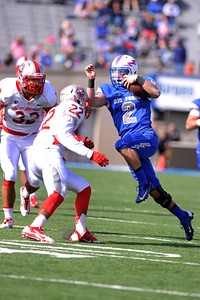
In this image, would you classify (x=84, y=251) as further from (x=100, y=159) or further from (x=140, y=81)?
(x=140, y=81)

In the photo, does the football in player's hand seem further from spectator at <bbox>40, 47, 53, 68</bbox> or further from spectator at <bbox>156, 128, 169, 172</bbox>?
spectator at <bbox>40, 47, 53, 68</bbox>

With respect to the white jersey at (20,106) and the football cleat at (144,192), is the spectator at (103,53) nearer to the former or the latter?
the white jersey at (20,106)

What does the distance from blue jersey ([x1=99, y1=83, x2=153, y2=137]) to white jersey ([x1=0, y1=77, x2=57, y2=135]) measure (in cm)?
66

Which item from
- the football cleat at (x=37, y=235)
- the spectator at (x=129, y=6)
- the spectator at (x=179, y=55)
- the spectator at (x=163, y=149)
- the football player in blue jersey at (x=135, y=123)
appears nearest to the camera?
the football cleat at (x=37, y=235)

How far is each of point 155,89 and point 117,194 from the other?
6.91 metres

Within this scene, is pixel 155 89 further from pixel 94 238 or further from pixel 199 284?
pixel 199 284

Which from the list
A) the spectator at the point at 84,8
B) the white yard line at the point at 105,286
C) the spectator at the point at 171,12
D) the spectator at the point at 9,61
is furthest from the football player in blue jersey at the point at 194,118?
the spectator at the point at 84,8

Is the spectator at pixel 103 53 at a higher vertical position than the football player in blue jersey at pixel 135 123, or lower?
lower

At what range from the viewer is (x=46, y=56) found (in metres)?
26.3

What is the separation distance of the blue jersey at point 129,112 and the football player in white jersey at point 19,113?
0.68m

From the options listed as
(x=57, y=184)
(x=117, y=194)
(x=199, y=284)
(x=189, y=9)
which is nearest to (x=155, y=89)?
(x=57, y=184)

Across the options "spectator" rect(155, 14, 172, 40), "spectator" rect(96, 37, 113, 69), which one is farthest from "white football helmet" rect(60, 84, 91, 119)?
"spectator" rect(155, 14, 172, 40)

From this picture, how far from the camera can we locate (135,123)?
8562 millimetres

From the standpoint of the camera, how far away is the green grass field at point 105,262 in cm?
532
